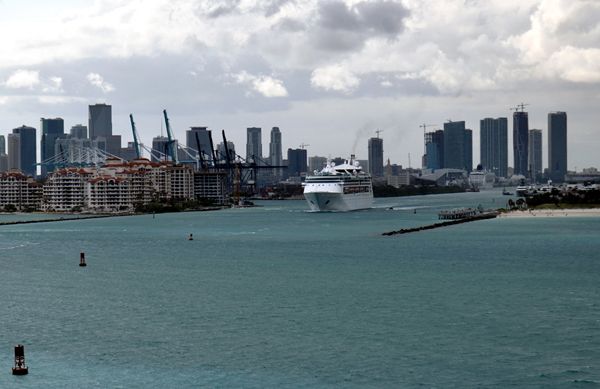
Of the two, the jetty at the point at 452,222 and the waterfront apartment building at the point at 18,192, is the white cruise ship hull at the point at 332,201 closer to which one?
the jetty at the point at 452,222

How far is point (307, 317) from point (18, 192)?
532ft

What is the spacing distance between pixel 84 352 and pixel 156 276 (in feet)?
70.2

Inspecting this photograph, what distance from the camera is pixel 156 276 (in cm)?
5006

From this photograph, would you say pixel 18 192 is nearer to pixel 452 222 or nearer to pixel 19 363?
pixel 452 222

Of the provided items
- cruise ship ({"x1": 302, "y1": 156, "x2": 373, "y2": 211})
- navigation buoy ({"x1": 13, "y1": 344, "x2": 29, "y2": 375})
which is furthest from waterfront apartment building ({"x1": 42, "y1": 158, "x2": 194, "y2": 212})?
navigation buoy ({"x1": 13, "y1": 344, "x2": 29, "y2": 375})

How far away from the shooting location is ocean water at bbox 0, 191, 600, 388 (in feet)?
84.5

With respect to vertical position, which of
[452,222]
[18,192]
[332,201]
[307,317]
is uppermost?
[18,192]

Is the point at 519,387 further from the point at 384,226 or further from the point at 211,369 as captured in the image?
the point at 384,226

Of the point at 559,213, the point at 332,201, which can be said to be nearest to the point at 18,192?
the point at 332,201

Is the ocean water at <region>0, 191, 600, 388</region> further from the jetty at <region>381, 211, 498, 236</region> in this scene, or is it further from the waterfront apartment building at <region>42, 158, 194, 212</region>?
the waterfront apartment building at <region>42, 158, 194, 212</region>

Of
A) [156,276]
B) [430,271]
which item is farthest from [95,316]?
[430,271]

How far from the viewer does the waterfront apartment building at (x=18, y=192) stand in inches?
7279

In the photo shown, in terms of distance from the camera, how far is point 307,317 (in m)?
34.6

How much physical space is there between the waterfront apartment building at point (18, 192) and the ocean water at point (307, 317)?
405 ft
